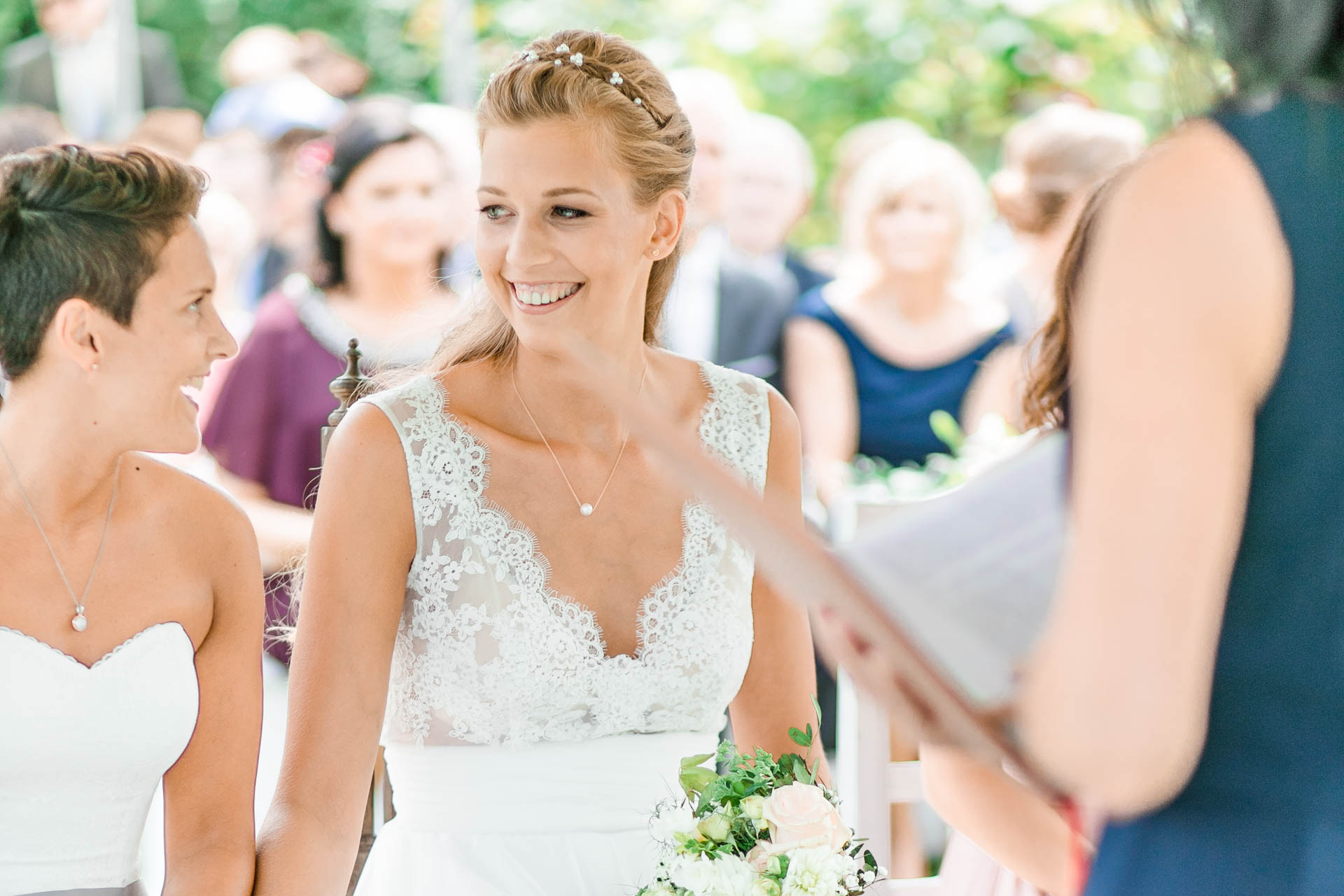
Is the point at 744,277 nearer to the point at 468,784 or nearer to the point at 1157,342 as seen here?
the point at 468,784

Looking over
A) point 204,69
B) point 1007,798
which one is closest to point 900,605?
point 1007,798

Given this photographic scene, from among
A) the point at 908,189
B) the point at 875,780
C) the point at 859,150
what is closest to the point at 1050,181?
the point at 908,189

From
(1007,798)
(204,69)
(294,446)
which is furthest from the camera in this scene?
(204,69)

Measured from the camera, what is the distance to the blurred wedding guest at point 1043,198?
16.1ft

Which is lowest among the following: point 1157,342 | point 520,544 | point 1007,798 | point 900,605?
point 520,544

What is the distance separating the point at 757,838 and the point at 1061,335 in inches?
29.8

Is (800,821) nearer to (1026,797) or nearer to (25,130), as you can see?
(1026,797)

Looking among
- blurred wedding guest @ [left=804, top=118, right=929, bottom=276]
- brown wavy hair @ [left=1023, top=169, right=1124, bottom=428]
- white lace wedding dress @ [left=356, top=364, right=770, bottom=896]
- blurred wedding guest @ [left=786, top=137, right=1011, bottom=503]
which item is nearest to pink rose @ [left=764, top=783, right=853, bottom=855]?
white lace wedding dress @ [left=356, top=364, right=770, bottom=896]

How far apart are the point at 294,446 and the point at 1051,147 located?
283 cm

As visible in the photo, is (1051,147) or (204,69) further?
(204,69)

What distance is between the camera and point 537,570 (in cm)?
217

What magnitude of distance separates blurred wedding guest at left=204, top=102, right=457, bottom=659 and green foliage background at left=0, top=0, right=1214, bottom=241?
23.1 feet

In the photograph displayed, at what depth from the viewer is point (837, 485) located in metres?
4.76

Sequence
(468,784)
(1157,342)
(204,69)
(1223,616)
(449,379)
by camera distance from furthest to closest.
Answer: (204,69), (449,379), (468,784), (1223,616), (1157,342)
